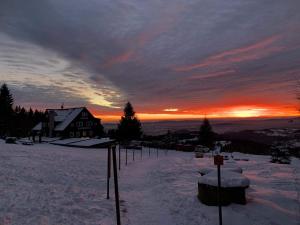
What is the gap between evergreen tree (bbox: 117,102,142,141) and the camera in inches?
2758

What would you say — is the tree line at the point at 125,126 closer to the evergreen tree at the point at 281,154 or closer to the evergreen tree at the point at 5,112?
the evergreen tree at the point at 5,112

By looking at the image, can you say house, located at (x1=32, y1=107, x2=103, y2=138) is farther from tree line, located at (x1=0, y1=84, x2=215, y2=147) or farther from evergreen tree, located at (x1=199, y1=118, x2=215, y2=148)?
evergreen tree, located at (x1=199, y1=118, x2=215, y2=148)

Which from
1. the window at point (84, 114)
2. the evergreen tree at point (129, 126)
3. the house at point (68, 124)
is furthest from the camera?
the evergreen tree at point (129, 126)

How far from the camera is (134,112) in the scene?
71.8 m

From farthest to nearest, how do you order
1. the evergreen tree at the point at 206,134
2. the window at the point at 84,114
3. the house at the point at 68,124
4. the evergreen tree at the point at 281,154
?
the evergreen tree at the point at 206,134, the window at the point at 84,114, the house at the point at 68,124, the evergreen tree at the point at 281,154

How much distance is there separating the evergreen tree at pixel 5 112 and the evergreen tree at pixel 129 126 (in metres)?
32.4

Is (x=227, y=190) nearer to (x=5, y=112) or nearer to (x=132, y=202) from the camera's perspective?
(x=132, y=202)

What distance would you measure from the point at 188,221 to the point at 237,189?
2.72m

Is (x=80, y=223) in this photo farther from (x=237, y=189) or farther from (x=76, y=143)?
(x=76, y=143)

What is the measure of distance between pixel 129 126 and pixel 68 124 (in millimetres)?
15970

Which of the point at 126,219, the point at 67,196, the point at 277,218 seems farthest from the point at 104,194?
the point at 277,218

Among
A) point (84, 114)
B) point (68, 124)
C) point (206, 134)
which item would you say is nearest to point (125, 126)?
point (84, 114)

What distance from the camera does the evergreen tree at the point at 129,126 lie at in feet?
230

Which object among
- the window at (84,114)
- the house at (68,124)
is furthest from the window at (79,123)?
the window at (84,114)
